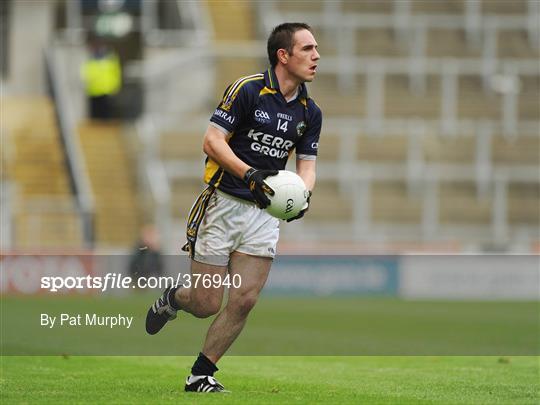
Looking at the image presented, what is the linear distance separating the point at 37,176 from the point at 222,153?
2518 cm

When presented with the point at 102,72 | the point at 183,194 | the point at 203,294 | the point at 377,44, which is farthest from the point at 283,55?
the point at 377,44

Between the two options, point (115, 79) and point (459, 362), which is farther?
point (115, 79)

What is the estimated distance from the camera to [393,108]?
33656 mm

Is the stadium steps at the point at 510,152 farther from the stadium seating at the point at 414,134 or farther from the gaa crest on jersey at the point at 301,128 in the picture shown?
the gaa crest on jersey at the point at 301,128

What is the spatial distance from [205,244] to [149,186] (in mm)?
A: 20666

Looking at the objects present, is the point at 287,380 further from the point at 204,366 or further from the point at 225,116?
the point at 225,116

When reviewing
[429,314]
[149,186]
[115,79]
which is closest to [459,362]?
[429,314]

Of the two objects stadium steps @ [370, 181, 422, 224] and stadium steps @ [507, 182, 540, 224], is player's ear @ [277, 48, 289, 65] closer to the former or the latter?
stadium steps @ [370, 181, 422, 224]

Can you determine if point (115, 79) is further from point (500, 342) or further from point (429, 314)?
point (500, 342)

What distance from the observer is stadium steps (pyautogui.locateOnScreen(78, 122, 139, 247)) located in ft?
100

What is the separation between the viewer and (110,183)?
1287 inches

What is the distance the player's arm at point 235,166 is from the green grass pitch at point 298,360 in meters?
1.34

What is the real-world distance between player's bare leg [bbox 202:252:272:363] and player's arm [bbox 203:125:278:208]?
46 centimetres

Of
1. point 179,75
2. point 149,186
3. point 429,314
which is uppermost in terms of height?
point 179,75
